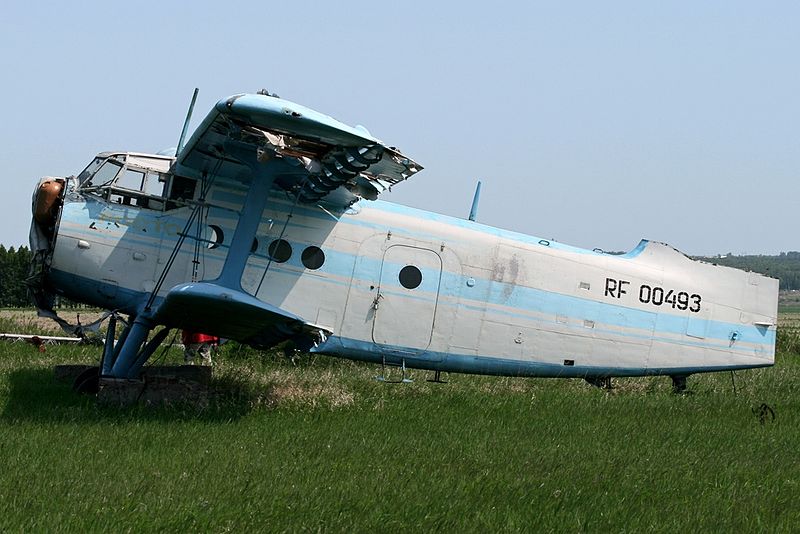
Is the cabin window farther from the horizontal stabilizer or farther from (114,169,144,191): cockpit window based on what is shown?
the horizontal stabilizer

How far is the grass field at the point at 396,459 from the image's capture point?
7.02m

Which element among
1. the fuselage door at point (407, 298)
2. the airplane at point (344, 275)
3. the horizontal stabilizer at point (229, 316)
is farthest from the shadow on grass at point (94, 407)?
the fuselage door at point (407, 298)

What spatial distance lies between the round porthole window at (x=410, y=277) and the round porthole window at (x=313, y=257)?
39.7 inches

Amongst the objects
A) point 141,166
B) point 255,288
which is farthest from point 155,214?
point 255,288

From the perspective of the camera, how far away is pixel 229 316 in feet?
32.9

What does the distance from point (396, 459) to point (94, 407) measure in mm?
3853

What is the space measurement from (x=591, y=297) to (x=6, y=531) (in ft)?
26.2

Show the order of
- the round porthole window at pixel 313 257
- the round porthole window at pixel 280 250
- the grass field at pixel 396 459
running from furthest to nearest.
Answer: the round porthole window at pixel 313 257
the round porthole window at pixel 280 250
the grass field at pixel 396 459

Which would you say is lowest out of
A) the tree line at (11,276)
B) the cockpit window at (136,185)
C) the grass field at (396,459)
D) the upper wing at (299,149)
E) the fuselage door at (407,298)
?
the tree line at (11,276)

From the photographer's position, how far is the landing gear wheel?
A: 1209 centimetres

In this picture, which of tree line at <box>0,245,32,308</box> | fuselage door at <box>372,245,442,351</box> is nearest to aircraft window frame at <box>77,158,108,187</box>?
fuselage door at <box>372,245,442,351</box>

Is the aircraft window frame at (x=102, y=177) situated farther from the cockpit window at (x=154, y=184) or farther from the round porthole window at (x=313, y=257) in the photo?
the round porthole window at (x=313, y=257)

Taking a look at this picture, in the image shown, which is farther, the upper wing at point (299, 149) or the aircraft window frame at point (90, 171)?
the aircraft window frame at point (90, 171)

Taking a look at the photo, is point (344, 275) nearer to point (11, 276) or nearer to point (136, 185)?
point (136, 185)
